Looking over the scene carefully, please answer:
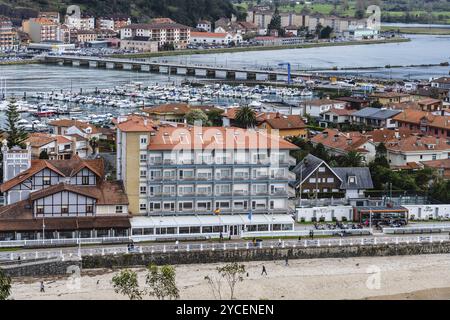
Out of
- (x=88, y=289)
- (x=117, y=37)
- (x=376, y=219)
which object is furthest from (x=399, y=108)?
(x=117, y=37)

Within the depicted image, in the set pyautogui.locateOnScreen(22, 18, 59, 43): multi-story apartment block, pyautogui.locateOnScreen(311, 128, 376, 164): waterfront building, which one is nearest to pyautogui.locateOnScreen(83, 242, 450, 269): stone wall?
pyautogui.locateOnScreen(311, 128, 376, 164): waterfront building

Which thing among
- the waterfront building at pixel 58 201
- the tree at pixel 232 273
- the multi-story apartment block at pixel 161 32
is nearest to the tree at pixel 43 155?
the waterfront building at pixel 58 201

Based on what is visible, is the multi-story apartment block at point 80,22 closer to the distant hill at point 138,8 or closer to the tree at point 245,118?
the distant hill at point 138,8

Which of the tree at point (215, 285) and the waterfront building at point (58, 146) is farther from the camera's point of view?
the waterfront building at point (58, 146)

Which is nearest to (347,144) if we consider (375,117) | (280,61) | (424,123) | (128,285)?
(424,123)

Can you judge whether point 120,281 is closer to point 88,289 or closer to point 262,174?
point 88,289
